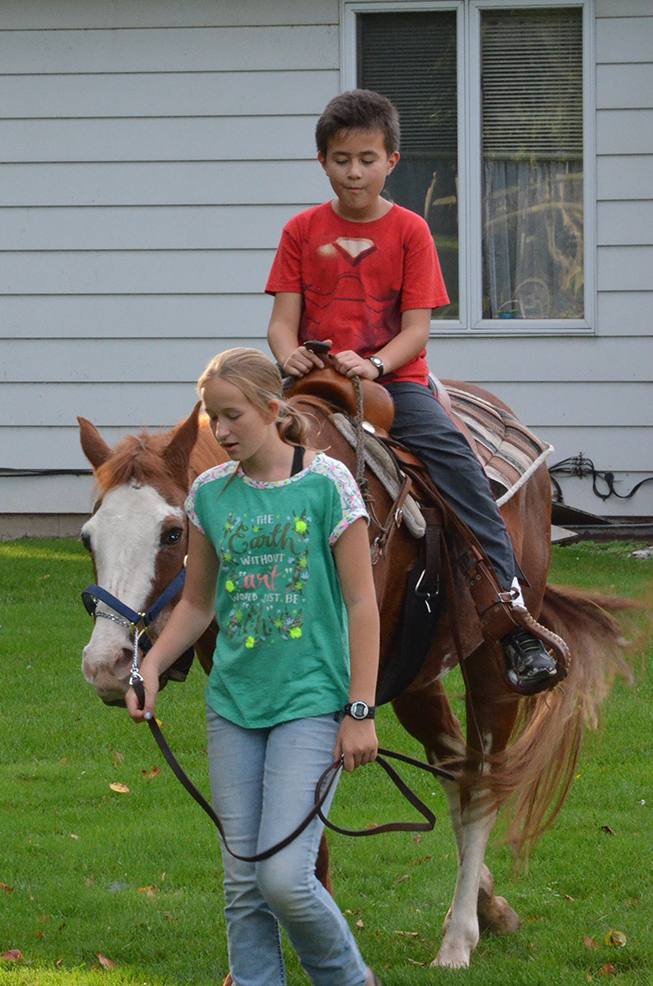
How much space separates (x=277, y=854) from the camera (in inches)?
103

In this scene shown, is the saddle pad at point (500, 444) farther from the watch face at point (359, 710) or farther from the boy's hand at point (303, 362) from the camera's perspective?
the watch face at point (359, 710)

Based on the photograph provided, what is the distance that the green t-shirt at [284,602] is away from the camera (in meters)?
2.74

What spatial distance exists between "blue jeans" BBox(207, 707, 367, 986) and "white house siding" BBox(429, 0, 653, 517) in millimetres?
6346

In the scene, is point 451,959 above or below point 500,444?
below

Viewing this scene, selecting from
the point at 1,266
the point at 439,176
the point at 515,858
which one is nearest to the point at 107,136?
the point at 1,266

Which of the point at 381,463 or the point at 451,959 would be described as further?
the point at 451,959

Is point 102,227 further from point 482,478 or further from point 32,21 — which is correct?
point 482,478

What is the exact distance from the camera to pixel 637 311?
8.80m

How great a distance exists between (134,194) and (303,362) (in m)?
6.00

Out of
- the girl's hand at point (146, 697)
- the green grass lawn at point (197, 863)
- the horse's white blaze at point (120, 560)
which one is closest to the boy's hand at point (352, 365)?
the horse's white blaze at point (120, 560)

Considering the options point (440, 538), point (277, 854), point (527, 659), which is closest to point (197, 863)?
point (527, 659)

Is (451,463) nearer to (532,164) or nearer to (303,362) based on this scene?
(303,362)

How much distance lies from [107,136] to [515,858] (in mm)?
6614

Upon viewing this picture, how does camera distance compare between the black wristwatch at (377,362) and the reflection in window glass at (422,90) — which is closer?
the black wristwatch at (377,362)
